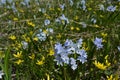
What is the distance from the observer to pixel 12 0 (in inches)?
215

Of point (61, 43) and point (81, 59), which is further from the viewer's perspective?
point (61, 43)

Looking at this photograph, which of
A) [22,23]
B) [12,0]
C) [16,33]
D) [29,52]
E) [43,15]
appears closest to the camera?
[29,52]

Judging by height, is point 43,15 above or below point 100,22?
above

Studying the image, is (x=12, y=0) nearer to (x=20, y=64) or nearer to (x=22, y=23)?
(x=22, y=23)

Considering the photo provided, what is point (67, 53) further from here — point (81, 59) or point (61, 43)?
point (61, 43)

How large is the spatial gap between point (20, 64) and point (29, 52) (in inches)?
11.4

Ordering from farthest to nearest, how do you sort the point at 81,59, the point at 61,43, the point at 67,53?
the point at 61,43
the point at 81,59
the point at 67,53

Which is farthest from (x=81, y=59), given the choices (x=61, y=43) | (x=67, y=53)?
(x=61, y=43)

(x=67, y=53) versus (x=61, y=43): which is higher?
(x=61, y=43)

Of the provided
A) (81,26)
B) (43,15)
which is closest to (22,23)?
(43,15)

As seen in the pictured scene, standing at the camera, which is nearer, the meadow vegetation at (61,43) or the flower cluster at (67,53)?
the flower cluster at (67,53)

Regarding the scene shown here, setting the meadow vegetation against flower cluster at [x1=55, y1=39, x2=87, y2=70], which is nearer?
flower cluster at [x1=55, y1=39, x2=87, y2=70]

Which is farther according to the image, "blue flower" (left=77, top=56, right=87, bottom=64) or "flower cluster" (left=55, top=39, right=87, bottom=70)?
"blue flower" (left=77, top=56, right=87, bottom=64)

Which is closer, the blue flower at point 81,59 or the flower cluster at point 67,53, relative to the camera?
the flower cluster at point 67,53
